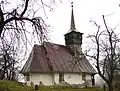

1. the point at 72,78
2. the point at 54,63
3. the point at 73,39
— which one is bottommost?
the point at 72,78

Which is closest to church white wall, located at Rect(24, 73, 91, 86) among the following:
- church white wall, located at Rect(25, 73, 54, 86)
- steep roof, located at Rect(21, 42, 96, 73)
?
church white wall, located at Rect(25, 73, 54, 86)

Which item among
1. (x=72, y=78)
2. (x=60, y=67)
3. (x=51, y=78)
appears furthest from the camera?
(x=72, y=78)

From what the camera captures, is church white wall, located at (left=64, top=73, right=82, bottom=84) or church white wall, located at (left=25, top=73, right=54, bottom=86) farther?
church white wall, located at (left=64, top=73, right=82, bottom=84)

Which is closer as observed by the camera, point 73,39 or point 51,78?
point 51,78

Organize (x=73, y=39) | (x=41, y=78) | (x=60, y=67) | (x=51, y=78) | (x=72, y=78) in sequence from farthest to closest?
(x=73, y=39), (x=72, y=78), (x=60, y=67), (x=51, y=78), (x=41, y=78)

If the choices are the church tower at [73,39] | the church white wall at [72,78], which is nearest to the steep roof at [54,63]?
the church white wall at [72,78]

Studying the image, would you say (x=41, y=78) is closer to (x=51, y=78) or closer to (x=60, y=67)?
(x=51, y=78)

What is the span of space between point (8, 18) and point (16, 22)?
0.40 metres

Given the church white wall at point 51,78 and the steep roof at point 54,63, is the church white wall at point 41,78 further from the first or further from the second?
the steep roof at point 54,63

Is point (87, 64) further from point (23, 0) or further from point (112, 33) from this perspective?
point (23, 0)

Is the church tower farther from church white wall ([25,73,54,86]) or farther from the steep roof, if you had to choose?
church white wall ([25,73,54,86])

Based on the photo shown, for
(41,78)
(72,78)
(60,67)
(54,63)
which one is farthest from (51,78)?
(72,78)

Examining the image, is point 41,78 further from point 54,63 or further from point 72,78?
point 72,78

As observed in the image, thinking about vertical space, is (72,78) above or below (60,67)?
below
